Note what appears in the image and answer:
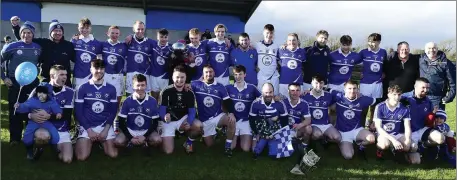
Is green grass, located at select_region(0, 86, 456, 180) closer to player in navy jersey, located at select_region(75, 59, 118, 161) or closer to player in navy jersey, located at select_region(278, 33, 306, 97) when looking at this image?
player in navy jersey, located at select_region(75, 59, 118, 161)

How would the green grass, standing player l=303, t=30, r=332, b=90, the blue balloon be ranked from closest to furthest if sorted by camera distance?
the green grass, the blue balloon, standing player l=303, t=30, r=332, b=90

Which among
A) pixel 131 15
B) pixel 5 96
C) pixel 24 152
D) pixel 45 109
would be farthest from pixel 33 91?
pixel 131 15

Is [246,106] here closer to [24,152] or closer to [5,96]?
[24,152]

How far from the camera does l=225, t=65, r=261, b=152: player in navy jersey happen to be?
6422 millimetres

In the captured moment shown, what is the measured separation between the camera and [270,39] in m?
7.29

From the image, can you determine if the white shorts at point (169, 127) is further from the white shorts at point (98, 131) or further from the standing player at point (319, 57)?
the standing player at point (319, 57)

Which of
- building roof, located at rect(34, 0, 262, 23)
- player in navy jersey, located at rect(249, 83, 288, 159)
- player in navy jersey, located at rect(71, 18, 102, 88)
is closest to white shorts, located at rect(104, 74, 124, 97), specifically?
player in navy jersey, located at rect(71, 18, 102, 88)

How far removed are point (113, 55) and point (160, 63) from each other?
817 mm

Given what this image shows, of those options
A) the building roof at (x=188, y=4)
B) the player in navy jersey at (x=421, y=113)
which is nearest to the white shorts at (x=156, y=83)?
the player in navy jersey at (x=421, y=113)

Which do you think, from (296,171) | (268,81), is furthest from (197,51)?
(296,171)

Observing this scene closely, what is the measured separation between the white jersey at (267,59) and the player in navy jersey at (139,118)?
231cm

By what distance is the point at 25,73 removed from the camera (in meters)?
5.53

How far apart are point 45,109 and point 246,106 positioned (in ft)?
9.85

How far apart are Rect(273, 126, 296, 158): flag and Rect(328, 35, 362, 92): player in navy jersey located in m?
1.79
